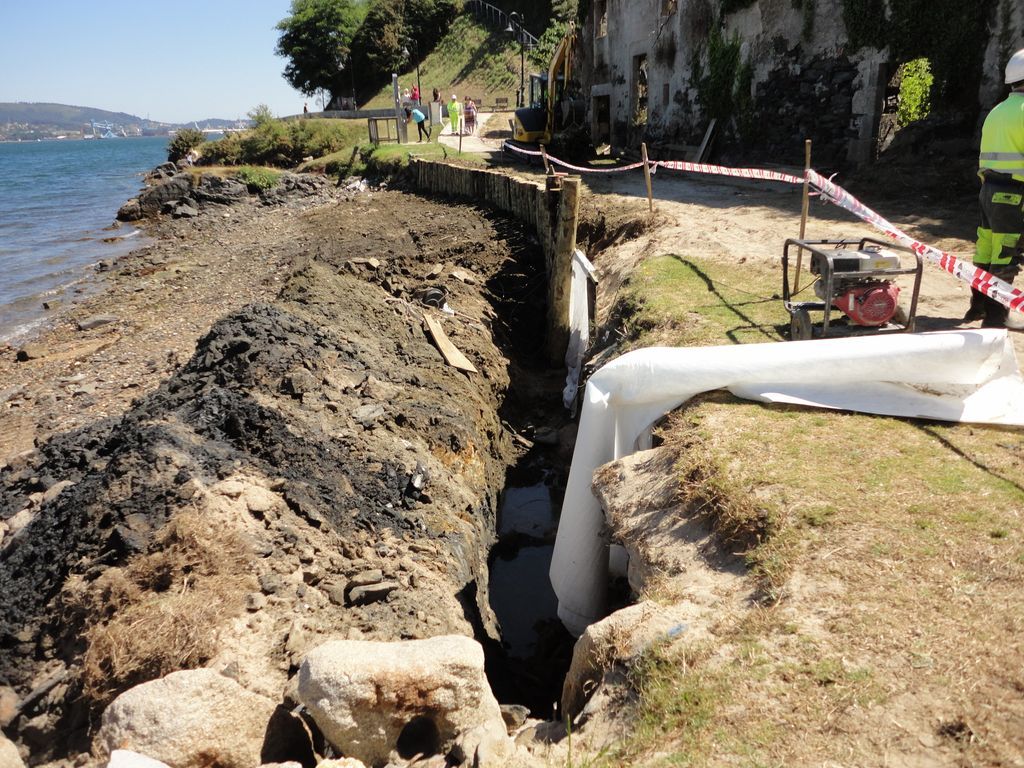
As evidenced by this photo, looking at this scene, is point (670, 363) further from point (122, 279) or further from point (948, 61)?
point (122, 279)

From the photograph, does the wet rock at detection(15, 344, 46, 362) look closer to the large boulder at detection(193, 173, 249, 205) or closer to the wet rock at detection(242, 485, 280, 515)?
the wet rock at detection(242, 485, 280, 515)

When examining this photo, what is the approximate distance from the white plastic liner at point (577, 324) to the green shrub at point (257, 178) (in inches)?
929

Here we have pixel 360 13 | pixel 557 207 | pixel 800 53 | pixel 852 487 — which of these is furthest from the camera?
pixel 360 13

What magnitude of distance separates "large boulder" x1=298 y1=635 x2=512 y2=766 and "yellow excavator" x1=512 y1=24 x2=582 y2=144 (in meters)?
19.3

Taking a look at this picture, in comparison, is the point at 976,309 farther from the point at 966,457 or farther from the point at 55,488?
the point at 55,488

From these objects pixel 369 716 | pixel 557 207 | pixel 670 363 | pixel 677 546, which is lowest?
pixel 369 716

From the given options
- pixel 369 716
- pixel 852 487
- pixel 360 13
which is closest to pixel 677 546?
pixel 852 487

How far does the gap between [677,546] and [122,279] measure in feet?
57.3

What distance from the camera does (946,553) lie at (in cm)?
355

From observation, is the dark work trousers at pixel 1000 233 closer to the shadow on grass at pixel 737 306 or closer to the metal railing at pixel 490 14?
the shadow on grass at pixel 737 306

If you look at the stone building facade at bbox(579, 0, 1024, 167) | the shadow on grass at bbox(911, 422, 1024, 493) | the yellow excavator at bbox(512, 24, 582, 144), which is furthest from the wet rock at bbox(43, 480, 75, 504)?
the yellow excavator at bbox(512, 24, 582, 144)

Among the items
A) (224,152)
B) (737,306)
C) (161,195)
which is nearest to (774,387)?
(737,306)

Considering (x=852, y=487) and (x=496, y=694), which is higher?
(x=852, y=487)

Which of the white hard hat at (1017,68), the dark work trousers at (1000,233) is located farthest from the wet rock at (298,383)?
the white hard hat at (1017,68)
